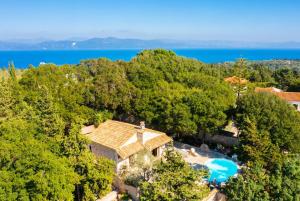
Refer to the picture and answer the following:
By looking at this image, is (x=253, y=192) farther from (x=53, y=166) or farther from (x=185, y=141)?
→ (x=185, y=141)

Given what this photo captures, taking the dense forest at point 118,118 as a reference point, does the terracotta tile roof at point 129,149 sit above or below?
below

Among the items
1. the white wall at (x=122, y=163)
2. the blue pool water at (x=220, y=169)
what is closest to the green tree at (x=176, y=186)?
the blue pool water at (x=220, y=169)

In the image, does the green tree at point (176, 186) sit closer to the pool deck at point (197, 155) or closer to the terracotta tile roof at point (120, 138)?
the terracotta tile roof at point (120, 138)

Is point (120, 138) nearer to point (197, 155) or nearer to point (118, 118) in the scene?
point (197, 155)

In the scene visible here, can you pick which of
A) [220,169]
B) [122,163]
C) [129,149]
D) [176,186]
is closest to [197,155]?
[220,169]

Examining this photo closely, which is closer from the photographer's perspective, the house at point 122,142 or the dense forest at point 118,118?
the dense forest at point 118,118
